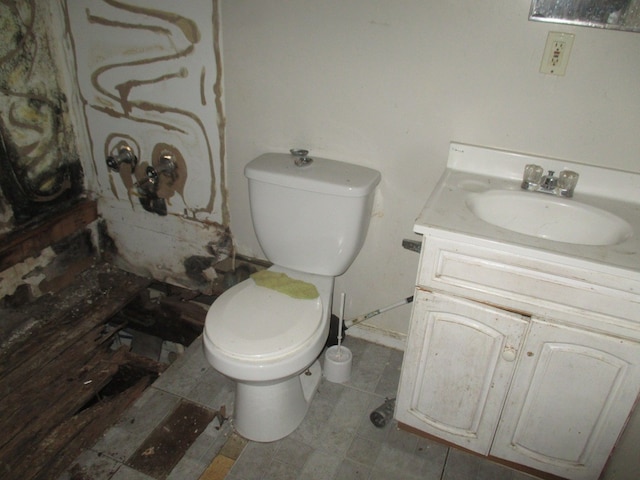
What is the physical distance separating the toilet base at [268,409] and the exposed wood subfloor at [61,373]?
1.49 ft

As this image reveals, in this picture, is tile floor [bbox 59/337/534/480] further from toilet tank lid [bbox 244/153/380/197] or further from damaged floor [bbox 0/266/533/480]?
toilet tank lid [bbox 244/153/380/197]

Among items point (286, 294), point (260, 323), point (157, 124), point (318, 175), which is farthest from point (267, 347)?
point (157, 124)

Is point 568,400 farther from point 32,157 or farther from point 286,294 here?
point 32,157

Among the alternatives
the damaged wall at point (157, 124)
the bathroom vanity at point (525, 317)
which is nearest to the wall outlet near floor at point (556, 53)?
the bathroom vanity at point (525, 317)

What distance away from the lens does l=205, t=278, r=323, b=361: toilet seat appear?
1286 millimetres

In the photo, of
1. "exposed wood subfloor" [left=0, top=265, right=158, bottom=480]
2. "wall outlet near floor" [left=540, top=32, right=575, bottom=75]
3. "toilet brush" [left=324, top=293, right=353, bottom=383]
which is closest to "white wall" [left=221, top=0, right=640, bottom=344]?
"wall outlet near floor" [left=540, top=32, right=575, bottom=75]

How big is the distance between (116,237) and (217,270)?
55 centimetres

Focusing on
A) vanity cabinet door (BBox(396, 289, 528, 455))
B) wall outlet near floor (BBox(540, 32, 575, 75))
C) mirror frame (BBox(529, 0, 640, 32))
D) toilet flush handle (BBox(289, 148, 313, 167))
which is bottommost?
vanity cabinet door (BBox(396, 289, 528, 455))

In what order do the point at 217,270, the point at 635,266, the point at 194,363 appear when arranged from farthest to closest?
the point at 217,270, the point at 194,363, the point at 635,266

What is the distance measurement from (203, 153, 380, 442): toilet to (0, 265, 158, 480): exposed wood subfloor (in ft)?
1.74

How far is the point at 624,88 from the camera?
125 cm

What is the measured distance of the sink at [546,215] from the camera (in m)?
1.29

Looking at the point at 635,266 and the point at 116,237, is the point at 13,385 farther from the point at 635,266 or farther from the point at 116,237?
the point at 635,266

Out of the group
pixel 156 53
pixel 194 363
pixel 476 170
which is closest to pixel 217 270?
pixel 194 363
